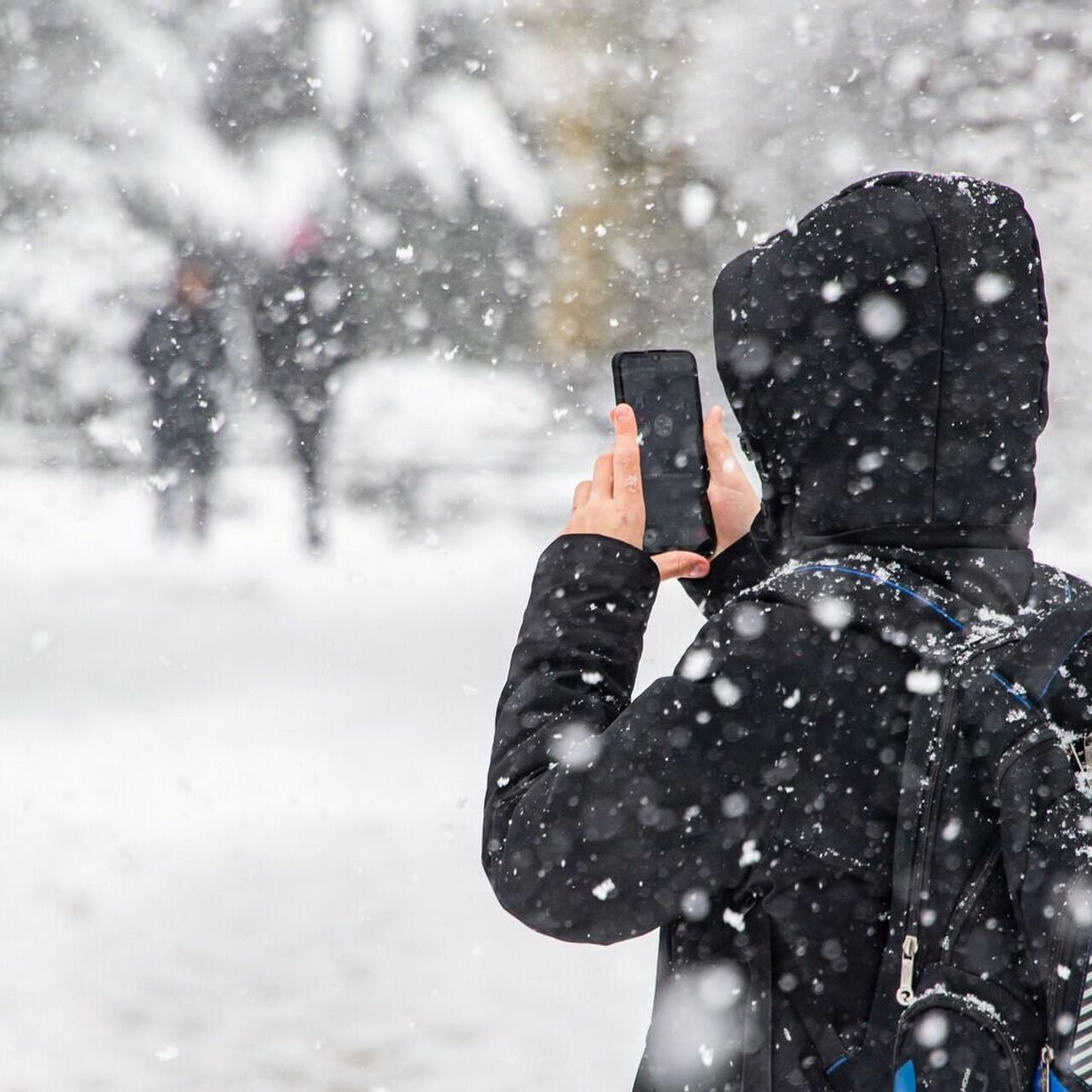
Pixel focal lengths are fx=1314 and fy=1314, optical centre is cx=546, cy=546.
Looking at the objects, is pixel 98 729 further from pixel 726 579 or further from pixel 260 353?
pixel 260 353

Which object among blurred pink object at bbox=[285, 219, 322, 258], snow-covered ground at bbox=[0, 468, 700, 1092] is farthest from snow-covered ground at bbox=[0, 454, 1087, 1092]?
blurred pink object at bbox=[285, 219, 322, 258]

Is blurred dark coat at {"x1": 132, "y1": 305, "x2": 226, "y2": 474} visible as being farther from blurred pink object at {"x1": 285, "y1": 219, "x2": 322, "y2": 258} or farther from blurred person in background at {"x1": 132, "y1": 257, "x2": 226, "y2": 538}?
blurred pink object at {"x1": 285, "y1": 219, "x2": 322, "y2": 258}

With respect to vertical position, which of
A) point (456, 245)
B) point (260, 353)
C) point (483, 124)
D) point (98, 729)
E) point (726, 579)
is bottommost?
point (726, 579)

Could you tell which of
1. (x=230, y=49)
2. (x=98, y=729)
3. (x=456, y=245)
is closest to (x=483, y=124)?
(x=456, y=245)

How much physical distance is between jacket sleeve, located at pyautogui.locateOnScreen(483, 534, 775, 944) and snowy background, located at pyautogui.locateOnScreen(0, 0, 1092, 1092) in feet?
7.02

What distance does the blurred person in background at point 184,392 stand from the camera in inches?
366

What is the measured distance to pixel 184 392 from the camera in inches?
366

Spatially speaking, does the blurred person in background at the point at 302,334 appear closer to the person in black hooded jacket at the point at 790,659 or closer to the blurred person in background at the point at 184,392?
the blurred person in background at the point at 184,392

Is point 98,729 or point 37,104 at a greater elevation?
point 37,104

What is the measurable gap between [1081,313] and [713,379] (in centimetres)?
273

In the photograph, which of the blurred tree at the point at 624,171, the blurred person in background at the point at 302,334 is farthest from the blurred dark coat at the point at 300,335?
the blurred tree at the point at 624,171

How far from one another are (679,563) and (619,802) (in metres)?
0.36

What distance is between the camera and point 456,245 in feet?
35.8

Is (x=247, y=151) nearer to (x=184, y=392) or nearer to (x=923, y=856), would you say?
Answer: (x=184, y=392)
